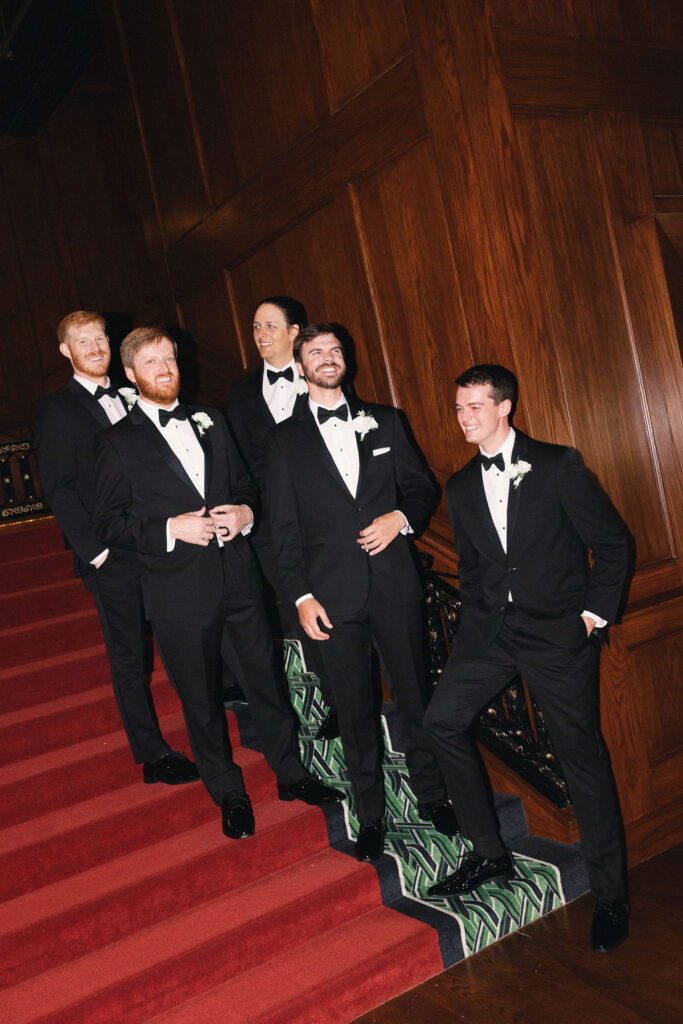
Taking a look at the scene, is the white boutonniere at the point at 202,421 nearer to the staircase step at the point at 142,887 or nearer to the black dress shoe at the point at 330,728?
the black dress shoe at the point at 330,728

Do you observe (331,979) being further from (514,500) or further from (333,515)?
(514,500)

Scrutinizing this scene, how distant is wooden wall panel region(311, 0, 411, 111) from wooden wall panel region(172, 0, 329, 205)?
0.28 ft

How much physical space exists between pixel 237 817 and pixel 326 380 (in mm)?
1623

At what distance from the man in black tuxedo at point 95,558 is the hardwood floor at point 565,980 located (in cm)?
124

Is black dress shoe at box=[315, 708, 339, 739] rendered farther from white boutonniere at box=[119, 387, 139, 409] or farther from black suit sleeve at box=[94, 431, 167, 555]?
white boutonniere at box=[119, 387, 139, 409]

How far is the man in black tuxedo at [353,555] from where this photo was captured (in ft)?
10.5

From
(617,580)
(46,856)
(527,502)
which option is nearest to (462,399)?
(527,502)

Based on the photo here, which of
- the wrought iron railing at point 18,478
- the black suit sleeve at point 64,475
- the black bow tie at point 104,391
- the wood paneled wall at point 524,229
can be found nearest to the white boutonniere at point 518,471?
the wood paneled wall at point 524,229

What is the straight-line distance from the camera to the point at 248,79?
4.78 metres

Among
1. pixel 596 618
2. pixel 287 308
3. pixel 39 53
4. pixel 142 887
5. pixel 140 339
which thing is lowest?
pixel 142 887

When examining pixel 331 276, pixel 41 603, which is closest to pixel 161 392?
pixel 331 276

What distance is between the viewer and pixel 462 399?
3117 mm

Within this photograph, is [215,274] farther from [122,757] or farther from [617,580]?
[617,580]

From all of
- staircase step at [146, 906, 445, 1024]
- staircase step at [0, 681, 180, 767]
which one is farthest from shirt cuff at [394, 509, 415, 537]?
staircase step at [0, 681, 180, 767]
